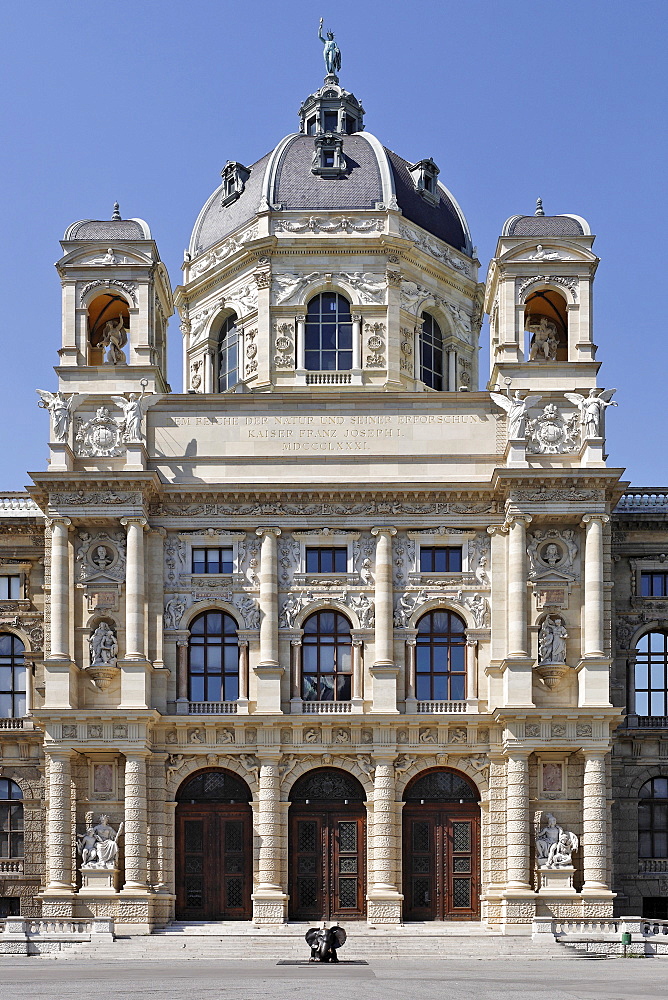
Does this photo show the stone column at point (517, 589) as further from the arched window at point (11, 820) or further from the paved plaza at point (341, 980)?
the arched window at point (11, 820)

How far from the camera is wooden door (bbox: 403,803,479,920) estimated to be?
1908 inches

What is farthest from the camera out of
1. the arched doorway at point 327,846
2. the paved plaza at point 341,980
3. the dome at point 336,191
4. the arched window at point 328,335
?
the dome at point 336,191

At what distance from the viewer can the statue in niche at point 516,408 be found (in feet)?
163

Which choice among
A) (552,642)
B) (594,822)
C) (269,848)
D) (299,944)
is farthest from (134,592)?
(594,822)

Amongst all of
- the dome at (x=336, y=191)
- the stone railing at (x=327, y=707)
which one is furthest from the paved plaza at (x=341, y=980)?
the dome at (x=336, y=191)

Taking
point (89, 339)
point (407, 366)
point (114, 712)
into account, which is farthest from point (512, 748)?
point (89, 339)

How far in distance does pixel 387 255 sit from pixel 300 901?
22008mm

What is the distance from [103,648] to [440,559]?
1042 centimetres

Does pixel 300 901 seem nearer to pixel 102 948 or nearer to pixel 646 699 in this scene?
pixel 102 948

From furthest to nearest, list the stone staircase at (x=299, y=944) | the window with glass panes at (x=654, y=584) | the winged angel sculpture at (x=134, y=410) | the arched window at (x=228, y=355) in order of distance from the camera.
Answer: the arched window at (x=228, y=355) → the window with glass panes at (x=654, y=584) → the winged angel sculpture at (x=134, y=410) → the stone staircase at (x=299, y=944)

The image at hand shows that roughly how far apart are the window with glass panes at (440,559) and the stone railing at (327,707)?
4.64 metres

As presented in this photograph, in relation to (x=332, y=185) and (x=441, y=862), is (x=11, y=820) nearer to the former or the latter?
(x=441, y=862)

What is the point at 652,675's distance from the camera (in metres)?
52.3

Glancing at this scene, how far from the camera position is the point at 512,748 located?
156 ft
